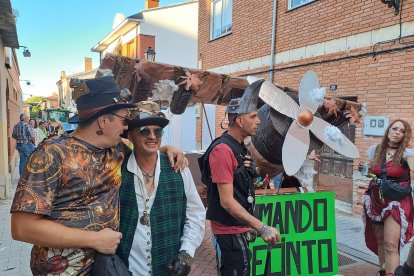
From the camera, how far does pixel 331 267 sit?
363 cm

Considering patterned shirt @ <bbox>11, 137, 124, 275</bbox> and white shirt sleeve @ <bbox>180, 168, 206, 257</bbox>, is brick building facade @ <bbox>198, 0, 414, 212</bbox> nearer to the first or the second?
white shirt sleeve @ <bbox>180, 168, 206, 257</bbox>

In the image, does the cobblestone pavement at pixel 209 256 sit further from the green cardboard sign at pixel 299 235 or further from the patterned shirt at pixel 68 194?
the patterned shirt at pixel 68 194

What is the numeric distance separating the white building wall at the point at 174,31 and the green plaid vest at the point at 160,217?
60.2 feet

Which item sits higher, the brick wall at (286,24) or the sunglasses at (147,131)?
the brick wall at (286,24)

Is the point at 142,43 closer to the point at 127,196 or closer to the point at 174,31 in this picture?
the point at 174,31

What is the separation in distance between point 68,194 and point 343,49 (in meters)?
6.52

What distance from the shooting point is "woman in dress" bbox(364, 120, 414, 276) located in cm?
359

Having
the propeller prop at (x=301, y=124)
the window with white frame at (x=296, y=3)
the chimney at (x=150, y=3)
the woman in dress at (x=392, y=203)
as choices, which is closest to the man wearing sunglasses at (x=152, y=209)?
the propeller prop at (x=301, y=124)

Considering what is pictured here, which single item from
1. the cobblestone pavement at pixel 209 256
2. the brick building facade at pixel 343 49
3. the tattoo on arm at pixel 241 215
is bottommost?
the cobblestone pavement at pixel 209 256

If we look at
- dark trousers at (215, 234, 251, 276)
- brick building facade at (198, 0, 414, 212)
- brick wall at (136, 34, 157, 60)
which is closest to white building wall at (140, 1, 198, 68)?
brick wall at (136, 34, 157, 60)

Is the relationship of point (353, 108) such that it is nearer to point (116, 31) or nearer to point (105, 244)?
point (105, 244)

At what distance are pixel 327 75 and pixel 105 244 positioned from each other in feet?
21.5

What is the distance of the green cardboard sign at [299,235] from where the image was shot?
331 centimetres

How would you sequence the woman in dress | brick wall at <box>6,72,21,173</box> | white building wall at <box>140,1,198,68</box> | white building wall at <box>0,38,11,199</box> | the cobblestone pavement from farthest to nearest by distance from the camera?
white building wall at <box>140,1,198,68</box>
brick wall at <box>6,72,21,173</box>
white building wall at <box>0,38,11,199</box>
the cobblestone pavement
the woman in dress
